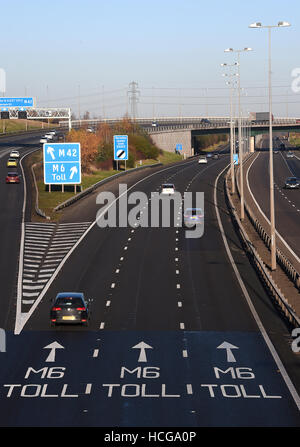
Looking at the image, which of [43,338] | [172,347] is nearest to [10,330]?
[43,338]

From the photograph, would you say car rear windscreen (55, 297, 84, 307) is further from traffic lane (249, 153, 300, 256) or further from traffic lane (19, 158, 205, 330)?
traffic lane (249, 153, 300, 256)

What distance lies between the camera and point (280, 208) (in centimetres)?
8200

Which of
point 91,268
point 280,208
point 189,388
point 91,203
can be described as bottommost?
point 189,388

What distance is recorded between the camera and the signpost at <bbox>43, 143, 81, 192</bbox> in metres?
81.8

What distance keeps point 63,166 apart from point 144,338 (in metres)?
48.0

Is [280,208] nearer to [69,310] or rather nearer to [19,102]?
Answer: [69,310]

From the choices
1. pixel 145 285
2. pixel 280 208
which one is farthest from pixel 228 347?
pixel 280 208

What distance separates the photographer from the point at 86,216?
7462 centimetres

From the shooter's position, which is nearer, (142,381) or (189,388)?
(189,388)

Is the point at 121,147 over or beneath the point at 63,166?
over

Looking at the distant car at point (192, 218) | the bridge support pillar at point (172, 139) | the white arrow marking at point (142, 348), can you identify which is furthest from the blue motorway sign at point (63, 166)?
the bridge support pillar at point (172, 139)

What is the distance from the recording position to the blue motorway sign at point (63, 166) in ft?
268

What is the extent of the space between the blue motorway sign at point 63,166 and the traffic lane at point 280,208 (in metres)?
19.6

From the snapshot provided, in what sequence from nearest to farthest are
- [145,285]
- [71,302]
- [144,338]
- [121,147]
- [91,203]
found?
[144,338]
[71,302]
[145,285]
[91,203]
[121,147]
